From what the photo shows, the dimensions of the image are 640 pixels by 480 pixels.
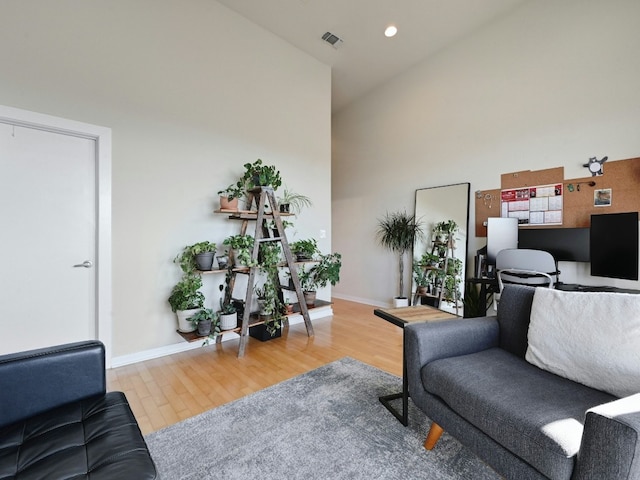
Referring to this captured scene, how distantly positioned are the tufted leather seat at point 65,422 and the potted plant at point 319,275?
2.54m

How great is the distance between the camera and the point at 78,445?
1.02m

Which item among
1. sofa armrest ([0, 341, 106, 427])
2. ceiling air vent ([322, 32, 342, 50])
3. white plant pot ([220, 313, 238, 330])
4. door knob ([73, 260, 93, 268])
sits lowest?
white plant pot ([220, 313, 238, 330])

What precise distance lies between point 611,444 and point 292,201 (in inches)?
138

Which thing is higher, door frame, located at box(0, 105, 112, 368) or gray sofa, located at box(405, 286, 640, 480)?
door frame, located at box(0, 105, 112, 368)

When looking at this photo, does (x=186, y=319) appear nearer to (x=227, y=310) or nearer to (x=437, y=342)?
(x=227, y=310)

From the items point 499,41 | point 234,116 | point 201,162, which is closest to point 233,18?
point 234,116

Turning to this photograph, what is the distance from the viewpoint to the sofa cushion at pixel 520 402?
0.98 metres

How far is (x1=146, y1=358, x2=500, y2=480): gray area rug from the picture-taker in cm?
143

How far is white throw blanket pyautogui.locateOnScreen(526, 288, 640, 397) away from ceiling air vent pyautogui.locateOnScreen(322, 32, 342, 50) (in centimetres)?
376

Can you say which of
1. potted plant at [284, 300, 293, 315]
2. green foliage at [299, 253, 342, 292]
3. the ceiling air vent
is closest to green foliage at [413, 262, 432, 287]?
green foliage at [299, 253, 342, 292]

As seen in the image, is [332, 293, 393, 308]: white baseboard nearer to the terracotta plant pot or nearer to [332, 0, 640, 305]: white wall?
[332, 0, 640, 305]: white wall

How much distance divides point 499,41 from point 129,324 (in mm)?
5053

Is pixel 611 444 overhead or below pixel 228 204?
below

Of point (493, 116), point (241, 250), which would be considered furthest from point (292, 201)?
point (493, 116)
